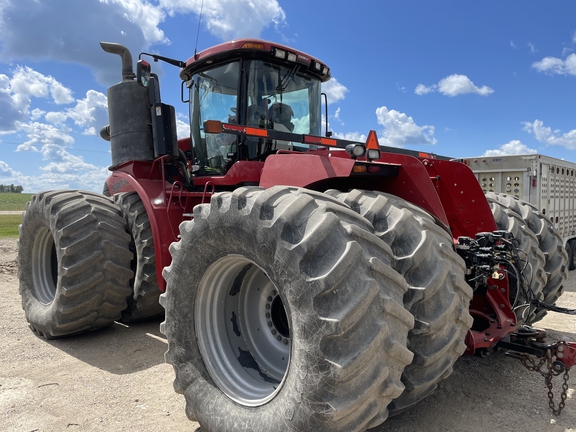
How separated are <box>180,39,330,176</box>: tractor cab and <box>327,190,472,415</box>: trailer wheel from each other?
5.54ft

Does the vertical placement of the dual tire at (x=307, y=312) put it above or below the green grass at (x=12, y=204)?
above

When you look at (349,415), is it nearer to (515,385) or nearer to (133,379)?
(515,385)

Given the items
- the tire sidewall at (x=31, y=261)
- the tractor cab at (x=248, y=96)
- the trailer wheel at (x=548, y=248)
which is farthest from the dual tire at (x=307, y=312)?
the tire sidewall at (x=31, y=261)

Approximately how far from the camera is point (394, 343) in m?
2.11

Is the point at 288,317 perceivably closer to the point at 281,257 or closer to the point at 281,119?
the point at 281,257

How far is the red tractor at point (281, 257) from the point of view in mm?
2141

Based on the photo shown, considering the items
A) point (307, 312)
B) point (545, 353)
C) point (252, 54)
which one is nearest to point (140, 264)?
point (252, 54)

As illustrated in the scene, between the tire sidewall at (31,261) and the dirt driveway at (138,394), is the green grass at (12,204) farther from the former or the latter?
the dirt driveway at (138,394)

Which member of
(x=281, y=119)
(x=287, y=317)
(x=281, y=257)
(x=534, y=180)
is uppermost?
(x=281, y=119)

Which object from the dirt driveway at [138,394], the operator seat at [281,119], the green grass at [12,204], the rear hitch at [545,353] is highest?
the operator seat at [281,119]

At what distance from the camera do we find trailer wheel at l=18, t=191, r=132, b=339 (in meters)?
4.50

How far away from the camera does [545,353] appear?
10.3ft

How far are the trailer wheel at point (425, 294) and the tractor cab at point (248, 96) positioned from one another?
66.5 inches

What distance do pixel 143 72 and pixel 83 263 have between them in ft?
6.76
